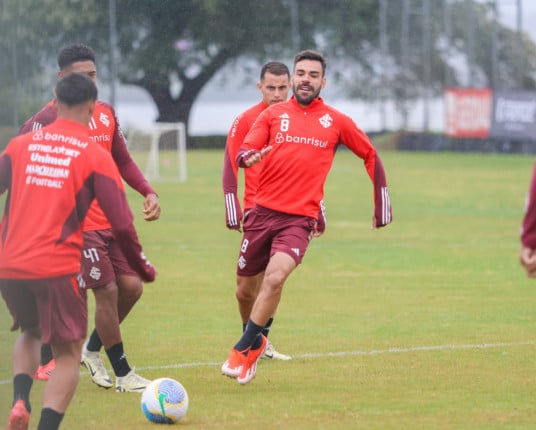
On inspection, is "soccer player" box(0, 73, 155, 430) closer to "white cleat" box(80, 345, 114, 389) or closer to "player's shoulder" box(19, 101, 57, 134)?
"player's shoulder" box(19, 101, 57, 134)

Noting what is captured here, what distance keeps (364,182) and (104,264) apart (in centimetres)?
2794

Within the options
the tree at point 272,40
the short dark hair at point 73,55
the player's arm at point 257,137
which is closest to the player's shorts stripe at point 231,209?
the player's arm at point 257,137

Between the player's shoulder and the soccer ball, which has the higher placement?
the player's shoulder

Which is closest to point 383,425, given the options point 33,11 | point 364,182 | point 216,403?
point 216,403

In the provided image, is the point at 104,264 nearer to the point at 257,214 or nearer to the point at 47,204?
the point at 257,214

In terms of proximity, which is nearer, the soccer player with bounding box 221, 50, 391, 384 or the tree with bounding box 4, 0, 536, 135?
the soccer player with bounding box 221, 50, 391, 384

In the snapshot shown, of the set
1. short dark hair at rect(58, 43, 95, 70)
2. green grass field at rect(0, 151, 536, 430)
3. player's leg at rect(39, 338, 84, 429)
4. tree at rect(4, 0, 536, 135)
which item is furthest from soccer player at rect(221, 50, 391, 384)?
tree at rect(4, 0, 536, 135)

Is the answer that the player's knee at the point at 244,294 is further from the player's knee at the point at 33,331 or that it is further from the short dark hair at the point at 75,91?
the short dark hair at the point at 75,91

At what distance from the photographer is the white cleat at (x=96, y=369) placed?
9.57m

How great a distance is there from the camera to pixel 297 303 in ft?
47.5

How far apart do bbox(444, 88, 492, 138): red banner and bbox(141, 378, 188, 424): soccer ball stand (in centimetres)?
4378

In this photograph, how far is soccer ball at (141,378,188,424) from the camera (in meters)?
8.29

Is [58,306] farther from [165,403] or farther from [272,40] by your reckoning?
[272,40]

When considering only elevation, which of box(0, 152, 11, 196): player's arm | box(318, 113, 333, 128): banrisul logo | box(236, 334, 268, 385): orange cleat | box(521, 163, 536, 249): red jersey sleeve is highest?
box(0, 152, 11, 196): player's arm
